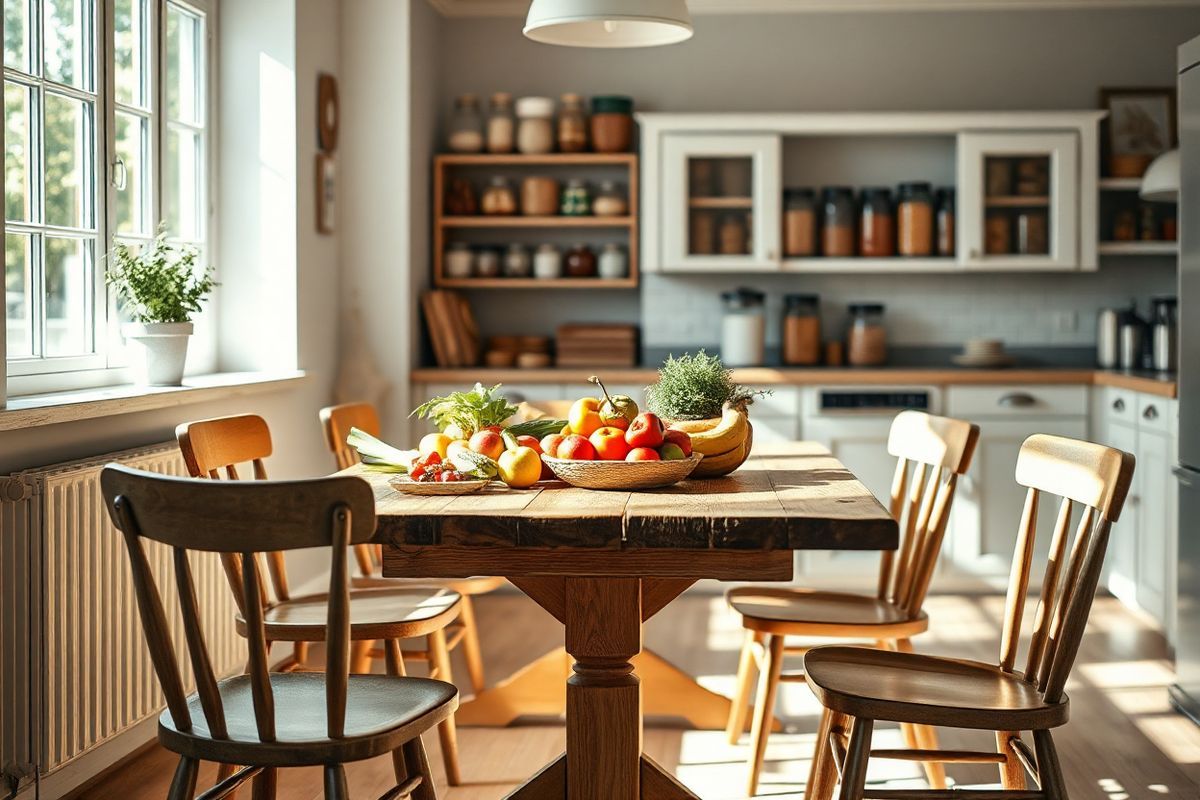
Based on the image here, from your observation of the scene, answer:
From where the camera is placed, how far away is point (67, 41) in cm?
332

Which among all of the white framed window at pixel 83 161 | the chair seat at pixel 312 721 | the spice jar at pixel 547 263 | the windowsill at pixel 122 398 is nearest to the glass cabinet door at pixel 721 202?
the spice jar at pixel 547 263

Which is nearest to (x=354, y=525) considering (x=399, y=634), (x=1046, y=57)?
(x=399, y=634)

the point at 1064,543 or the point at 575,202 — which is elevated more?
the point at 575,202

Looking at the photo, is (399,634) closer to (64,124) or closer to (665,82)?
(64,124)

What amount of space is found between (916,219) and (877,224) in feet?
0.54

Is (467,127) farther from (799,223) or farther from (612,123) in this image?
(799,223)

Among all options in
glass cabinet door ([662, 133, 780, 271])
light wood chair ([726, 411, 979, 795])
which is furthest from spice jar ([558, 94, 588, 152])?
light wood chair ([726, 411, 979, 795])

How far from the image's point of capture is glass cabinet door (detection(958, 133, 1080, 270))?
5.30 meters

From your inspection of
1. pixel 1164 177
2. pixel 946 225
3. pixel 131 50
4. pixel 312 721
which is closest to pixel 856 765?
pixel 312 721

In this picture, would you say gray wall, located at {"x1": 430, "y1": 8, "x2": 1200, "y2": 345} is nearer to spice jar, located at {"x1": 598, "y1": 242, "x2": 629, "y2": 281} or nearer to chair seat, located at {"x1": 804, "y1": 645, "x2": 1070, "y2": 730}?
spice jar, located at {"x1": 598, "y1": 242, "x2": 629, "y2": 281}

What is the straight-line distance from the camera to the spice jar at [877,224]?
17.8 feet

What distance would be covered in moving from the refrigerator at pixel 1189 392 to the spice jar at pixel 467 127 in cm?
299

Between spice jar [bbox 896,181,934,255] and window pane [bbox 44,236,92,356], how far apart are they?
3357 millimetres

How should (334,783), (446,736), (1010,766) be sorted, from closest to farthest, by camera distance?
(334,783) → (1010,766) → (446,736)
